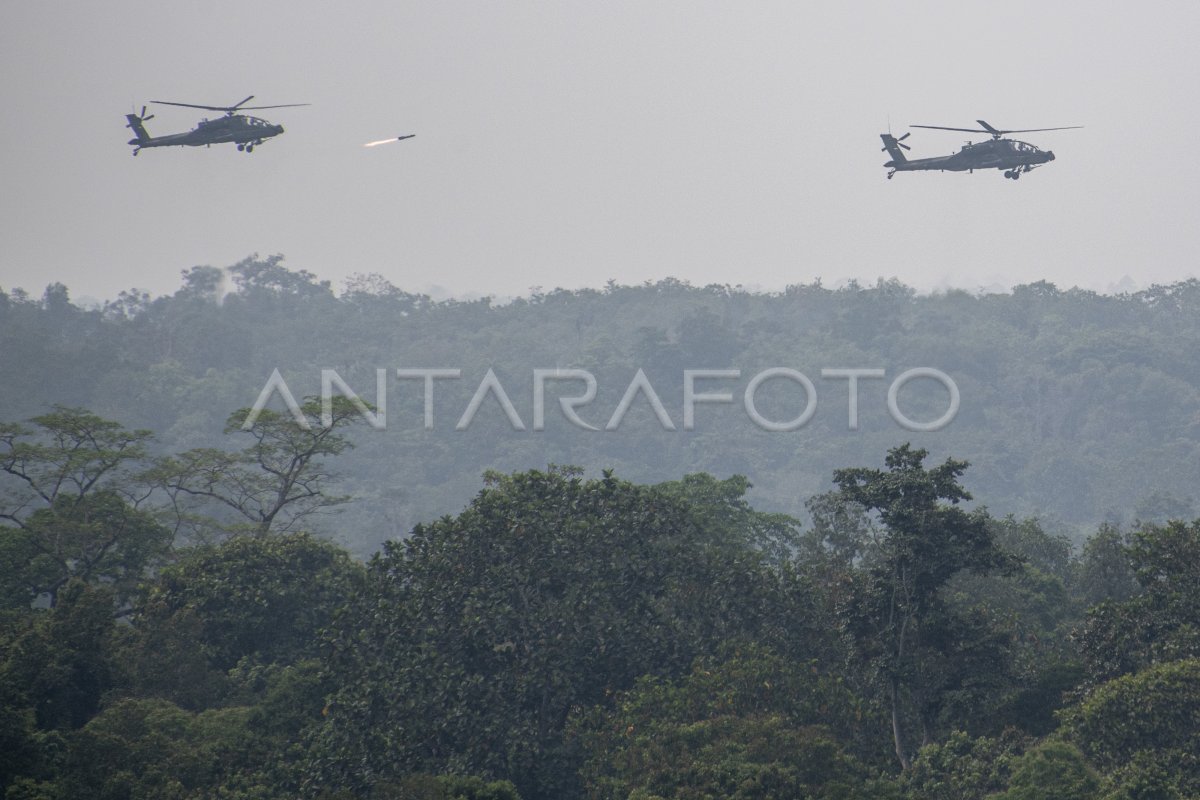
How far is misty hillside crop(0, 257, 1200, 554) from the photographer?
80375 millimetres

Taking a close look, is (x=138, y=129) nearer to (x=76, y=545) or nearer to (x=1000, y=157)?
(x=76, y=545)

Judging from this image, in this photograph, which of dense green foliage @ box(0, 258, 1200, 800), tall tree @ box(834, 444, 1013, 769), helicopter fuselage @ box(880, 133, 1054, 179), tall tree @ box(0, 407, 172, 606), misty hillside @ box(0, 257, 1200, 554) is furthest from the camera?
misty hillside @ box(0, 257, 1200, 554)

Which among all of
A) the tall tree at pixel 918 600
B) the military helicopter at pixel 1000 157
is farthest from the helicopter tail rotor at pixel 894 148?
the tall tree at pixel 918 600

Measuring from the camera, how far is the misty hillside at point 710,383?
80375 millimetres

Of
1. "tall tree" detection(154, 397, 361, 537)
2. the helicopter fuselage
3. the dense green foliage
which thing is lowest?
the dense green foliage

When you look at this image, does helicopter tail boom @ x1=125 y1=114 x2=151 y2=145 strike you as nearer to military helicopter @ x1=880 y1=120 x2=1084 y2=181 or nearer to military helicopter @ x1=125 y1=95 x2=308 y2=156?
military helicopter @ x1=125 y1=95 x2=308 y2=156

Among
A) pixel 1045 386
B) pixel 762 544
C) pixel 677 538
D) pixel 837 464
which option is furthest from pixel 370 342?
pixel 677 538

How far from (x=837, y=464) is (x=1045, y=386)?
15648 millimetres

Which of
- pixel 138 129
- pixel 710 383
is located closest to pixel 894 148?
pixel 138 129

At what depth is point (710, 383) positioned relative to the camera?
297 ft

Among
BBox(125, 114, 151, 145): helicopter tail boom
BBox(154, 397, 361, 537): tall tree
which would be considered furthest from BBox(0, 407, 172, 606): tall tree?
BBox(125, 114, 151, 145): helicopter tail boom

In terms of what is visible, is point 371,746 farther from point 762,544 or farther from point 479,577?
point 762,544

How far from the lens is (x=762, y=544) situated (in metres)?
33.5

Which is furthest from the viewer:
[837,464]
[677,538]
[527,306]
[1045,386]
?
[527,306]
